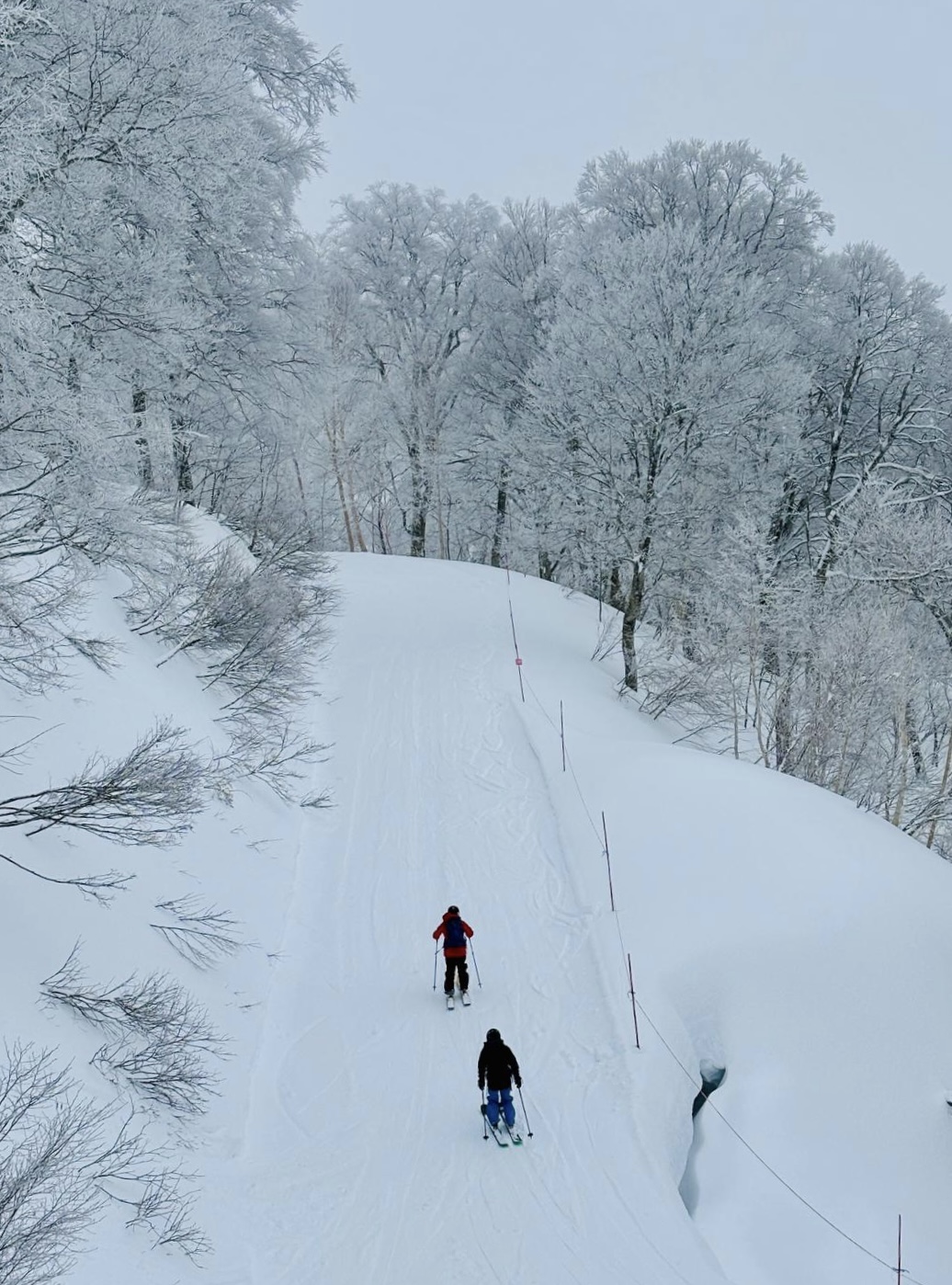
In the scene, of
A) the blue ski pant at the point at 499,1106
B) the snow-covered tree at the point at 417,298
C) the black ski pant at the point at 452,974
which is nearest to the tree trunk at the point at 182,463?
the black ski pant at the point at 452,974

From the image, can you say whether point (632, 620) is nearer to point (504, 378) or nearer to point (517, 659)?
point (517, 659)

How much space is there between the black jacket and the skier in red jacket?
1935 millimetres

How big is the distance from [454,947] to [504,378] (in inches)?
1020

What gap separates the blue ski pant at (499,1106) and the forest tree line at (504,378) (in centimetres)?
631

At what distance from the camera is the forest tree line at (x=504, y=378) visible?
895 centimetres

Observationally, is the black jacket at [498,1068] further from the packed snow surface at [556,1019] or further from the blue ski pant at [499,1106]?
the packed snow surface at [556,1019]

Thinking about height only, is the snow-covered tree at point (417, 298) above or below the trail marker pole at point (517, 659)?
above

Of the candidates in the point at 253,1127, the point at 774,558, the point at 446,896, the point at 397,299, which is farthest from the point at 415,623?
the point at 253,1127

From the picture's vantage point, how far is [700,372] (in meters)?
18.5

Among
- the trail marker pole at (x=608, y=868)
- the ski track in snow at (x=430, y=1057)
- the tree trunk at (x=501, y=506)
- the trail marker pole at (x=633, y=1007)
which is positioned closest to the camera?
the ski track in snow at (x=430, y=1057)

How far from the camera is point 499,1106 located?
26.6ft

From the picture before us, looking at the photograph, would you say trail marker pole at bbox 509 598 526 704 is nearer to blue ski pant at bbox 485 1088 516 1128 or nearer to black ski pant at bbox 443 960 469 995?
black ski pant at bbox 443 960 469 995

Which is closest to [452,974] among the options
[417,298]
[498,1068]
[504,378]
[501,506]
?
[498,1068]

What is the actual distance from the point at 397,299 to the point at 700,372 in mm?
17980
